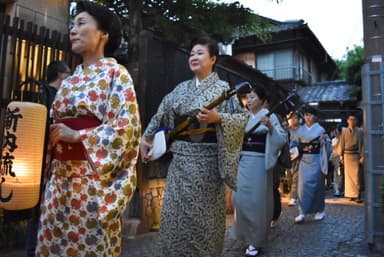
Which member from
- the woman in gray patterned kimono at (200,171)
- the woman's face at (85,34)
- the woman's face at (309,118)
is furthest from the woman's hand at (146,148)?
the woman's face at (309,118)

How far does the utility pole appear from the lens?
4695 millimetres

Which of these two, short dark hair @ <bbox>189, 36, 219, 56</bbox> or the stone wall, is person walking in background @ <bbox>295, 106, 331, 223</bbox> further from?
the stone wall

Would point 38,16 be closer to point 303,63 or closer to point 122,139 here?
point 122,139

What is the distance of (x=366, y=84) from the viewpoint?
15.9ft

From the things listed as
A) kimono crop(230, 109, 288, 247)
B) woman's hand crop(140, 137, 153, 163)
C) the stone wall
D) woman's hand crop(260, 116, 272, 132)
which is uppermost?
the stone wall

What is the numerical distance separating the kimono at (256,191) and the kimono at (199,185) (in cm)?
181

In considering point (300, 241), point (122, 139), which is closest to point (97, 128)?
point (122, 139)

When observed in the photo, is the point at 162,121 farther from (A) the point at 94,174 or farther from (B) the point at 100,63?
(A) the point at 94,174

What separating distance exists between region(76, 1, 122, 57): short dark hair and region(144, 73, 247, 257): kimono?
0.93m

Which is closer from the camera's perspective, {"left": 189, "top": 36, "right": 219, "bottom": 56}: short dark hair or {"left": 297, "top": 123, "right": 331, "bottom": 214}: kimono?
{"left": 189, "top": 36, "right": 219, "bottom": 56}: short dark hair

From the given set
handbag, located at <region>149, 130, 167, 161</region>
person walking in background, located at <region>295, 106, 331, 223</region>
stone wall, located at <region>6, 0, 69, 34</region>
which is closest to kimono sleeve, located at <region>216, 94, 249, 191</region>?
handbag, located at <region>149, 130, 167, 161</region>

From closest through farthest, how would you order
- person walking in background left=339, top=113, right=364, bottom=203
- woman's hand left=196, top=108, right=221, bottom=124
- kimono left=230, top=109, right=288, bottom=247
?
woman's hand left=196, top=108, right=221, bottom=124, kimono left=230, top=109, right=288, bottom=247, person walking in background left=339, top=113, right=364, bottom=203

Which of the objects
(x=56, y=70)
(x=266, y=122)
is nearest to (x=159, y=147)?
(x=56, y=70)

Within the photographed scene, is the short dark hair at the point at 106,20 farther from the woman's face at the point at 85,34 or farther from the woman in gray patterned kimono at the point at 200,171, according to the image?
the woman in gray patterned kimono at the point at 200,171
